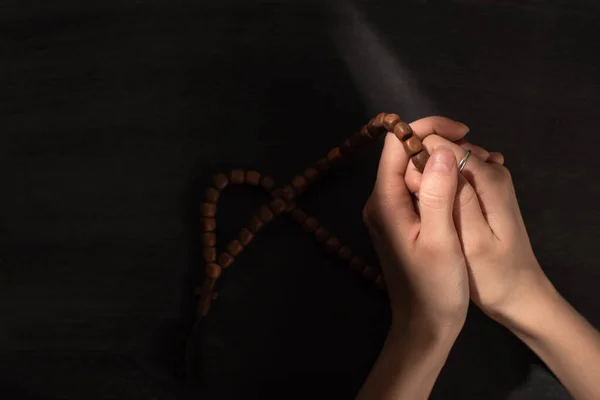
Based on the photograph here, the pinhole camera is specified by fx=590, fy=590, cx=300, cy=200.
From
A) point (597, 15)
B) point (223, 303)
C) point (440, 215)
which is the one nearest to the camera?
point (440, 215)

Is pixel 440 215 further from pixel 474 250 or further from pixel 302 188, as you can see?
pixel 302 188

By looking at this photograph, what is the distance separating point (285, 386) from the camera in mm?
652

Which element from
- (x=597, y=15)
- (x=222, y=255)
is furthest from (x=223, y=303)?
(x=597, y=15)

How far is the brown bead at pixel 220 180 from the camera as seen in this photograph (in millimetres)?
648

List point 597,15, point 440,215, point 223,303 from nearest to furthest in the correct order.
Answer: point 440,215 < point 223,303 < point 597,15

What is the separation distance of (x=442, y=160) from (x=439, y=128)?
81 mm

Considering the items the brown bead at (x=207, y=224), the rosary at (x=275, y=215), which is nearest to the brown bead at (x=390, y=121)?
the rosary at (x=275, y=215)

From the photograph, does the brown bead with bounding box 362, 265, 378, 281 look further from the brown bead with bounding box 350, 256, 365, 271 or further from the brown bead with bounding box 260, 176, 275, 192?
the brown bead with bounding box 260, 176, 275, 192

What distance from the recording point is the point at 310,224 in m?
0.67

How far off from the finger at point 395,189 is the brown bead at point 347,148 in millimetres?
50

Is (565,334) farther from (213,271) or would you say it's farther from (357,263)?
(213,271)

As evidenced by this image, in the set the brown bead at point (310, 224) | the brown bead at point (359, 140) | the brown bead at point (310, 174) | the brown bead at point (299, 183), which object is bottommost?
the brown bead at point (310, 224)

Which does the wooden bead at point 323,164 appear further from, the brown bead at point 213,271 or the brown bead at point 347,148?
the brown bead at point 213,271

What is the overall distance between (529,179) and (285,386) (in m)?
0.39
